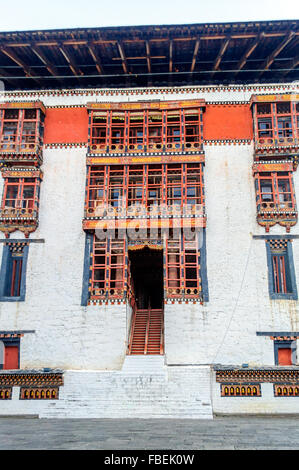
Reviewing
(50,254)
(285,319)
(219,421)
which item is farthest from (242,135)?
(219,421)

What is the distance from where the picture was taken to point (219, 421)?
12.2m

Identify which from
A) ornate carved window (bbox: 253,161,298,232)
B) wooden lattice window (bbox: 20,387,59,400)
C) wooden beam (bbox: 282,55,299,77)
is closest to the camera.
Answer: wooden lattice window (bbox: 20,387,59,400)

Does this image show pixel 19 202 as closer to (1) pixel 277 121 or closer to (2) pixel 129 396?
(2) pixel 129 396

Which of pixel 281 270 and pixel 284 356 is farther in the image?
pixel 281 270

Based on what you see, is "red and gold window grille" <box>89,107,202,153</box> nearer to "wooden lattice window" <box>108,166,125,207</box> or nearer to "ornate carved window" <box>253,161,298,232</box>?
"wooden lattice window" <box>108,166,125,207</box>

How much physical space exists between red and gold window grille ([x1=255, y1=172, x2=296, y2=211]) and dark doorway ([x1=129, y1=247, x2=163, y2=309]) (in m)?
5.51

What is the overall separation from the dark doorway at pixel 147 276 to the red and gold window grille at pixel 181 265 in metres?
2.07

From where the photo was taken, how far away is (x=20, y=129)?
57.8ft

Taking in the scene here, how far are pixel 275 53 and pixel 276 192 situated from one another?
640 centimetres

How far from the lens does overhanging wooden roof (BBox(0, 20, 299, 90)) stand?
17000 millimetres

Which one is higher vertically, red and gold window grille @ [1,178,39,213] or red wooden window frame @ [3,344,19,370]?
red and gold window grille @ [1,178,39,213]

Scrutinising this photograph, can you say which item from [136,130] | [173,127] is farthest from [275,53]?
[136,130]

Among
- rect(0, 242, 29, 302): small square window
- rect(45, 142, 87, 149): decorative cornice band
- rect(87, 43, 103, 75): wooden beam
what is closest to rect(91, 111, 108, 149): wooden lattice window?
rect(45, 142, 87, 149): decorative cornice band

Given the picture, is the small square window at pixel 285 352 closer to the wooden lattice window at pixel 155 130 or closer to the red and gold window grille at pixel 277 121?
the red and gold window grille at pixel 277 121
